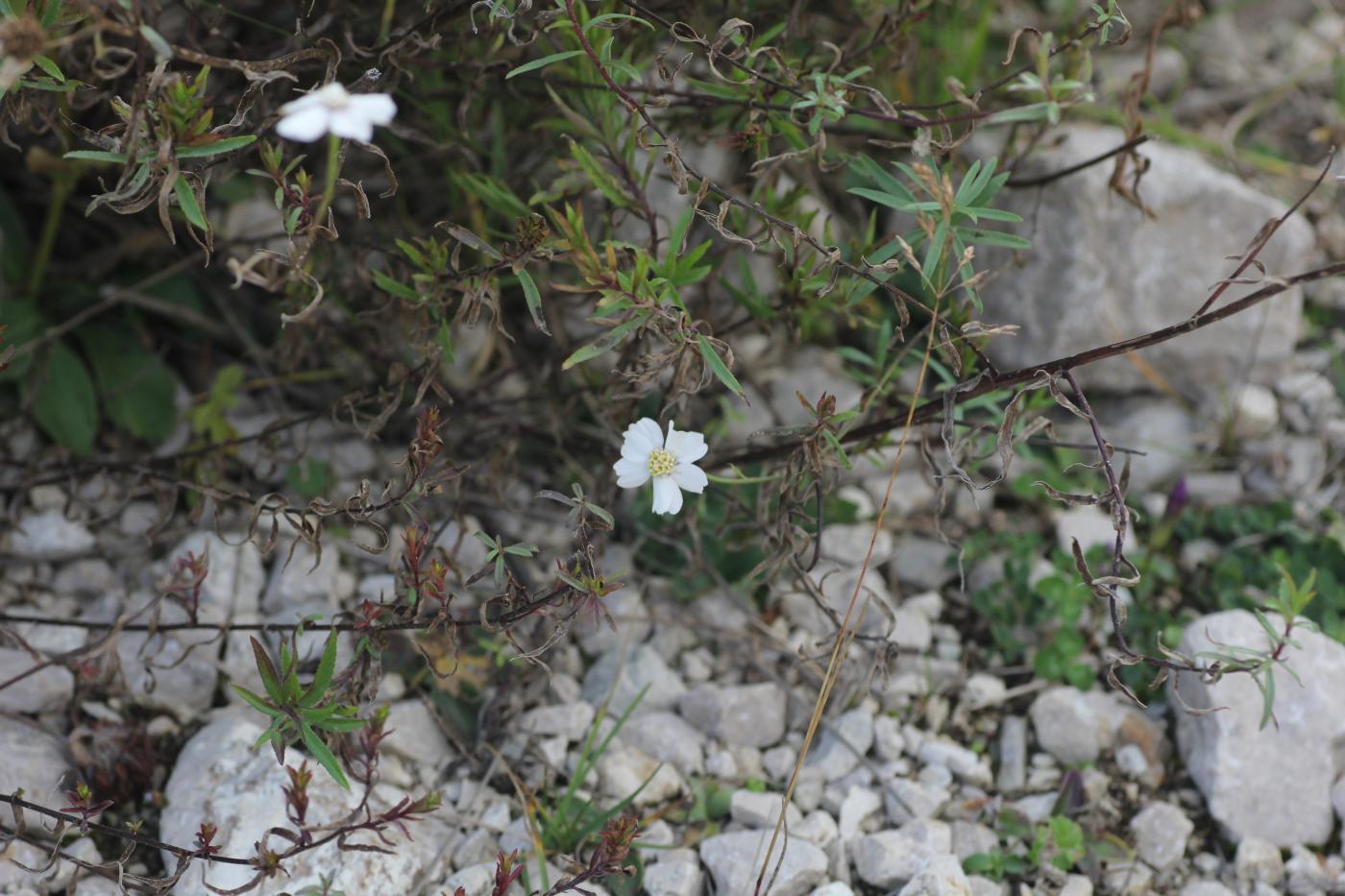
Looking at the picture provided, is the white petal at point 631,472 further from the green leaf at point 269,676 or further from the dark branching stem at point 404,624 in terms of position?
the green leaf at point 269,676

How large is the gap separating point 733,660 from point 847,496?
493 mm

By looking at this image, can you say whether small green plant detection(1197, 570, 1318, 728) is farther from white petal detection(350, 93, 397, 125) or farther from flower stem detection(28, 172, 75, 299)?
flower stem detection(28, 172, 75, 299)

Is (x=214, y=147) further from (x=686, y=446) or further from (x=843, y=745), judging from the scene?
(x=843, y=745)

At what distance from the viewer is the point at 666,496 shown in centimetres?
187

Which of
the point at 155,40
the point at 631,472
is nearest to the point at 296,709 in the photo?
the point at 631,472

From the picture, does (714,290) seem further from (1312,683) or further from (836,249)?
(1312,683)

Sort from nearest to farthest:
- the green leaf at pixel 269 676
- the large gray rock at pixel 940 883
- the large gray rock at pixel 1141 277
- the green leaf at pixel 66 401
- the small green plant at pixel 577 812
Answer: the green leaf at pixel 269 676, the large gray rock at pixel 940 883, the small green plant at pixel 577 812, the green leaf at pixel 66 401, the large gray rock at pixel 1141 277

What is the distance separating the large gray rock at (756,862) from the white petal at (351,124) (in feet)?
4.49

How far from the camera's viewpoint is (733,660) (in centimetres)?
259

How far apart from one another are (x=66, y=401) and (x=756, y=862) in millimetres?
1787

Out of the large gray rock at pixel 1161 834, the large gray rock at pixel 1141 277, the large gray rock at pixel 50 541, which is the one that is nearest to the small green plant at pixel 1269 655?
the large gray rock at pixel 1161 834

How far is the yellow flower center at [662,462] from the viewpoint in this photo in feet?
6.27

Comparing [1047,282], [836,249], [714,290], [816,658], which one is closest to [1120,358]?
[1047,282]

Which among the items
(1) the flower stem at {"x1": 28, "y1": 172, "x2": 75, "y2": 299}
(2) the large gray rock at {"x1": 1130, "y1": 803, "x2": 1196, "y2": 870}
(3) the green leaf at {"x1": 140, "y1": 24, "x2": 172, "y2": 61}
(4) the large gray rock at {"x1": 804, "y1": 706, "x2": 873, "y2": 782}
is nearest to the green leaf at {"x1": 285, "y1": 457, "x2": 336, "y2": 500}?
(1) the flower stem at {"x1": 28, "y1": 172, "x2": 75, "y2": 299}
